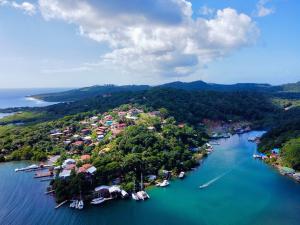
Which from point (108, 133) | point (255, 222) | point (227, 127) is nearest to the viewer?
point (255, 222)

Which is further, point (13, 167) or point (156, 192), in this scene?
point (13, 167)

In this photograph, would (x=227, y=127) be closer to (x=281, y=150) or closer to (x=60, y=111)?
(x=281, y=150)

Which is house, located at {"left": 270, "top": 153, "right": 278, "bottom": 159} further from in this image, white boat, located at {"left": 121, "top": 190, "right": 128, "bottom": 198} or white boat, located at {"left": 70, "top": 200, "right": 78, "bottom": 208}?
white boat, located at {"left": 70, "top": 200, "right": 78, "bottom": 208}

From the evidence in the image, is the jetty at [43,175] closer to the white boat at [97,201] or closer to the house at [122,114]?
the white boat at [97,201]

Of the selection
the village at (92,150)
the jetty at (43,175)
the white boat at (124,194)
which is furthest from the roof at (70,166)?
the white boat at (124,194)

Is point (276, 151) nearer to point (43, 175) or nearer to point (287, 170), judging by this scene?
point (287, 170)

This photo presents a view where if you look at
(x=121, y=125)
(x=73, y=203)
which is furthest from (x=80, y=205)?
(x=121, y=125)

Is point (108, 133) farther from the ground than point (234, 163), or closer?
farther from the ground

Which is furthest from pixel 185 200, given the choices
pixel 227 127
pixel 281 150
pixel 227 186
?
pixel 227 127
